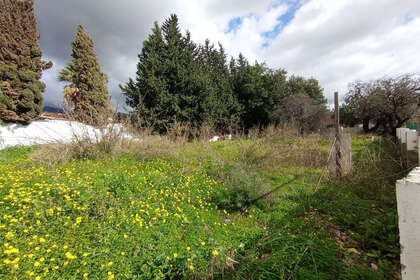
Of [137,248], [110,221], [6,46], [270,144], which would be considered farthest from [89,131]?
[6,46]

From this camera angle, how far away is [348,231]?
213 cm

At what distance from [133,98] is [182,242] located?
13049mm

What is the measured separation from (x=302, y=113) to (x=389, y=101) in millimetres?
5595

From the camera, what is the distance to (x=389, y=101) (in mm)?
10867

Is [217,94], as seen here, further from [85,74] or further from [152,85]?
[85,74]

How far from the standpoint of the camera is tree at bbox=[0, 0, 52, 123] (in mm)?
8953

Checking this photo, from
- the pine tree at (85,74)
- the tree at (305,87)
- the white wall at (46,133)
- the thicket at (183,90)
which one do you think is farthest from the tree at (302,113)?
the pine tree at (85,74)

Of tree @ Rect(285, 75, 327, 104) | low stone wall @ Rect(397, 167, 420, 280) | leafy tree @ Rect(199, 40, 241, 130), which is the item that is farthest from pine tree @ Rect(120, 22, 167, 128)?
tree @ Rect(285, 75, 327, 104)

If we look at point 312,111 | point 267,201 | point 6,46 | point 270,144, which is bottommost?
point 267,201

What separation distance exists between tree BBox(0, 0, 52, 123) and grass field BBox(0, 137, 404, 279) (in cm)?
909

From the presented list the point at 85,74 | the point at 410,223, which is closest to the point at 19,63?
the point at 85,74

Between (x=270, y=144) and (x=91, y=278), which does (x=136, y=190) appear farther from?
(x=270, y=144)

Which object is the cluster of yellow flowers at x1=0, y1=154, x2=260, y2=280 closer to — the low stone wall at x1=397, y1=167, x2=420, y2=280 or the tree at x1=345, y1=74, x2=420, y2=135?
the low stone wall at x1=397, y1=167, x2=420, y2=280

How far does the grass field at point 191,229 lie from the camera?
1.51 metres
